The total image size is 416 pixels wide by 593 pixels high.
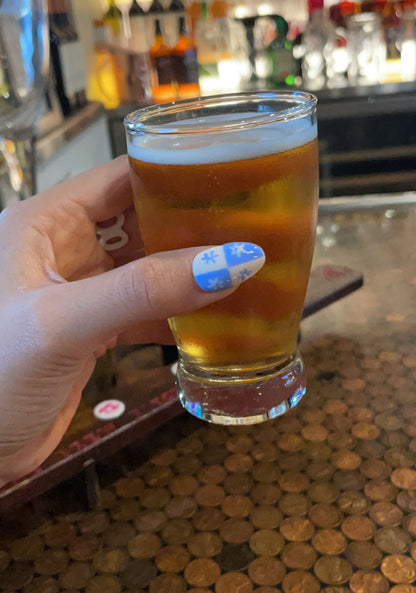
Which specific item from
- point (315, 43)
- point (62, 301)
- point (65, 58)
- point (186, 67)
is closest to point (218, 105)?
point (62, 301)

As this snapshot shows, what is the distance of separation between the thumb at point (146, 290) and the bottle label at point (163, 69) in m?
2.22

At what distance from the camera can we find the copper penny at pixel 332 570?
0.51 meters

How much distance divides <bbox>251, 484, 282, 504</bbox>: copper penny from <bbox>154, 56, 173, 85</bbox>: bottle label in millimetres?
2242

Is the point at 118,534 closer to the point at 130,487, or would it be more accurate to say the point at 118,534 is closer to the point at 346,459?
the point at 130,487

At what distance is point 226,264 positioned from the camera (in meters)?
0.46

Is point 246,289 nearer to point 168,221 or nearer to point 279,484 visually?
point 168,221

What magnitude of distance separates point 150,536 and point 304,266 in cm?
31

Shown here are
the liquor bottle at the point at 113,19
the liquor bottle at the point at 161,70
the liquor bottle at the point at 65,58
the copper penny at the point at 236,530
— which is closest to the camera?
the copper penny at the point at 236,530

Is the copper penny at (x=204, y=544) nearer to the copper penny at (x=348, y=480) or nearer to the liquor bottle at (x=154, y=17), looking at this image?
the copper penny at (x=348, y=480)

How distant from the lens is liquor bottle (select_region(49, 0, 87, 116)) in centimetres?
188

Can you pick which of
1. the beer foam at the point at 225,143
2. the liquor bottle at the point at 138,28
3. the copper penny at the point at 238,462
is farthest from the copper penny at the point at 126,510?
the liquor bottle at the point at 138,28

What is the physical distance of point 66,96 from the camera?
6.88 ft

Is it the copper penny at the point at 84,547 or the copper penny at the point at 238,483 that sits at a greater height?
the copper penny at the point at 84,547

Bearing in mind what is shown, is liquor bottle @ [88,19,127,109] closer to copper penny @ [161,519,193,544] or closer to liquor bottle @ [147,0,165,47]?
liquor bottle @ [147,0,165,47]
